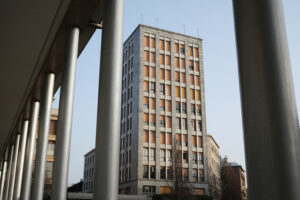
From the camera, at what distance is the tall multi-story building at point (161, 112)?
143ft

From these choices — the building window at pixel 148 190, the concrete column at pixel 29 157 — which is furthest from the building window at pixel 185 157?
the concrete column at pixel 29 157

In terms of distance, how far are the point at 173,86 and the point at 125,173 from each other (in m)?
14.7

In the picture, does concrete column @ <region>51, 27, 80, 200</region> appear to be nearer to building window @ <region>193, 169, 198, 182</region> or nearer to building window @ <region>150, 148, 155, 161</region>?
building window @ <region>150, 148, 155, 161</region>

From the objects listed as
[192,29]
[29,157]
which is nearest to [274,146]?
[29,157]

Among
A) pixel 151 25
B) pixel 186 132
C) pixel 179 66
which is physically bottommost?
pixel 186 132

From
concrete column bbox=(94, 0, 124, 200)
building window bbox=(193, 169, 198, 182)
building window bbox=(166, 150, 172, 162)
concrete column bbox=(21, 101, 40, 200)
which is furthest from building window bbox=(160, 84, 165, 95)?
concrete column bbox=(94, 0, 124, 200)

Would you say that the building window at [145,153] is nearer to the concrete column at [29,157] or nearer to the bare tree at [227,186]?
the bare tree at [227,186]

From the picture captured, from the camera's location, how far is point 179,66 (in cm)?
4997

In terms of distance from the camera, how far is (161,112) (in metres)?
46.6

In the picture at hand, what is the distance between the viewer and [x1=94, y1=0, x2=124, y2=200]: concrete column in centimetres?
430

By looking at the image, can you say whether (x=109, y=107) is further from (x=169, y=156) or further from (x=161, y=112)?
(x=161, y=112)

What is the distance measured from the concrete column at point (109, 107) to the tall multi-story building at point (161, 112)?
36627 millimetres

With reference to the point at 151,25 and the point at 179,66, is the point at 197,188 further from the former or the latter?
the point at 151,25

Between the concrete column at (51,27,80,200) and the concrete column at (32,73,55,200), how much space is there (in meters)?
2.43
